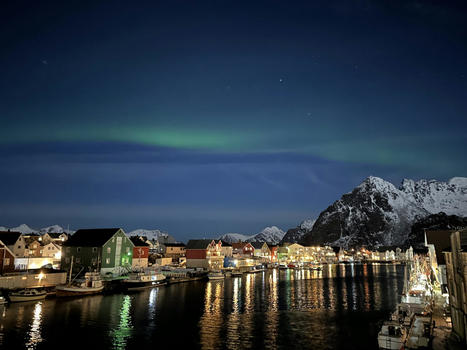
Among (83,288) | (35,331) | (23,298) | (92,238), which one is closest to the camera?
(35,331)

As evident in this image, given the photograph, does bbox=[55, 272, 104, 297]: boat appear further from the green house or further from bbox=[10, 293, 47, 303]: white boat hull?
the green house

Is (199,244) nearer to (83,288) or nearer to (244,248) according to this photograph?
(244,248)

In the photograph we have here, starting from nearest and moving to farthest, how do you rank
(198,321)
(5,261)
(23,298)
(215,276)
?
(198,321) → (23,298) → (5,261) → (215,276)

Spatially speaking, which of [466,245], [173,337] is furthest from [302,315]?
[466,245]

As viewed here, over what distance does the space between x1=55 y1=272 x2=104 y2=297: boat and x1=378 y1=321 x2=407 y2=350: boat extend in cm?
4755

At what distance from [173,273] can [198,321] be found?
48400 millimetres

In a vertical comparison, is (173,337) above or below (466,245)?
below

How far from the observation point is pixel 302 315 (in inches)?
1699

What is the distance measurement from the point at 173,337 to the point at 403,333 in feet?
66.9

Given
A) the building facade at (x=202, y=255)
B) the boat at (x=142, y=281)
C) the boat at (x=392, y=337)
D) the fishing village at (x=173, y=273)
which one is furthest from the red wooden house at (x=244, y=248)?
the boat at (x=392, y=337)

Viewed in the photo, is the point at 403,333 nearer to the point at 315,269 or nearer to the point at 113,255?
the point at 113,255

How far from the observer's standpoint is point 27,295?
1932 inches

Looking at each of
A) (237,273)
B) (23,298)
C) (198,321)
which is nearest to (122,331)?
(198,321)

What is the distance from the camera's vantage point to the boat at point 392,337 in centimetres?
2614
